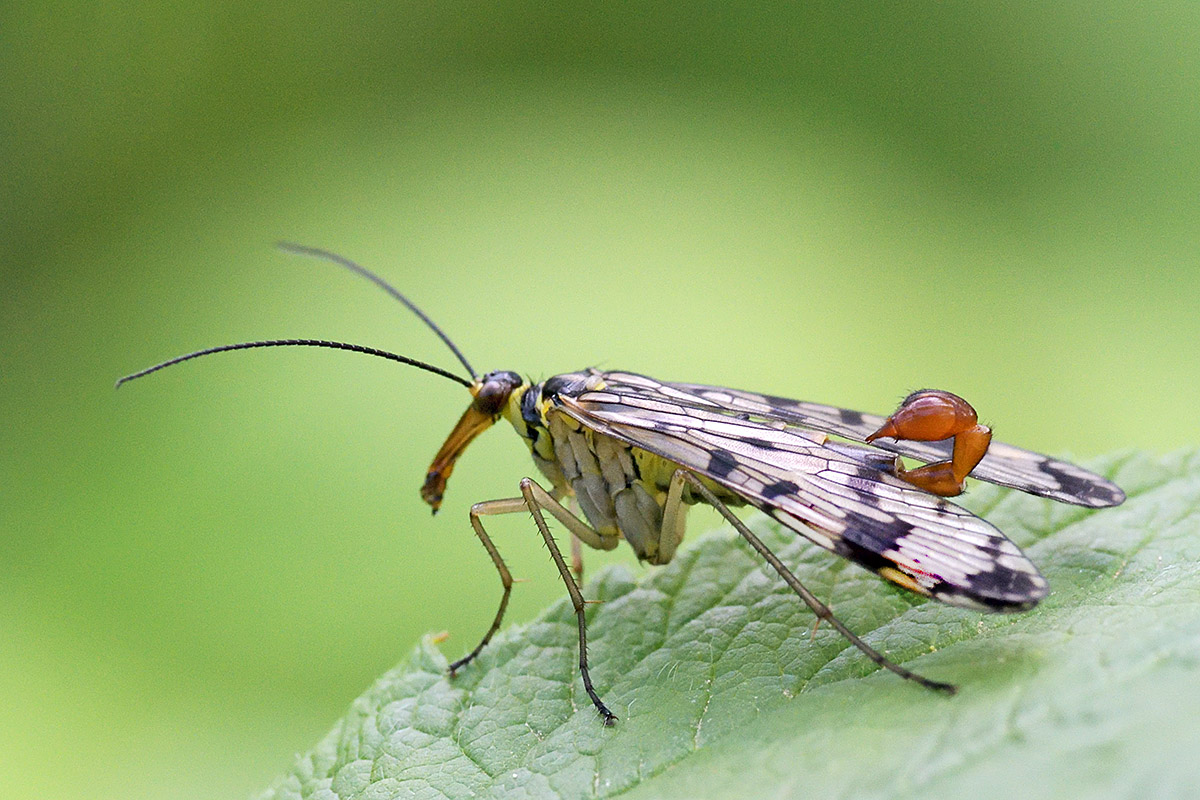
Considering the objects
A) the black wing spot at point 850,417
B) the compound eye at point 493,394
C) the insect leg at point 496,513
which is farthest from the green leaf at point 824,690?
the compound eye at point 493,394

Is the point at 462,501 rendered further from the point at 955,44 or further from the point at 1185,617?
the point at 955,44

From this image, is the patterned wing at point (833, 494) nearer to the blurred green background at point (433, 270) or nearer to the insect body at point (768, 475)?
the insect body at point (768, 475)

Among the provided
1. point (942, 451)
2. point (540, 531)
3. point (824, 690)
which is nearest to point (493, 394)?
point (540, 531)

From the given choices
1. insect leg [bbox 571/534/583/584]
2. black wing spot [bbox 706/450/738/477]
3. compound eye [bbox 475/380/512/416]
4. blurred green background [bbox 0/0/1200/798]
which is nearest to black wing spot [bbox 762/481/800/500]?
black wing spot [bbox 706/450/738/477]

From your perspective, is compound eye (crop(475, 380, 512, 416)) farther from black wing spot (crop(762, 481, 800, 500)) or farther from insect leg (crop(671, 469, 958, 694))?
black wing spot (crop(762, 481, 800, 500))

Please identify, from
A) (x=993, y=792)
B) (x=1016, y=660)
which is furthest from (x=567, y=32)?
(x=993, y=792)

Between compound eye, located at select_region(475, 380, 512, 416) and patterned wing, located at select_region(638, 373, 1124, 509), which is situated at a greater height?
patterned wing, located at select_region(638, 373, 1124, 509)
